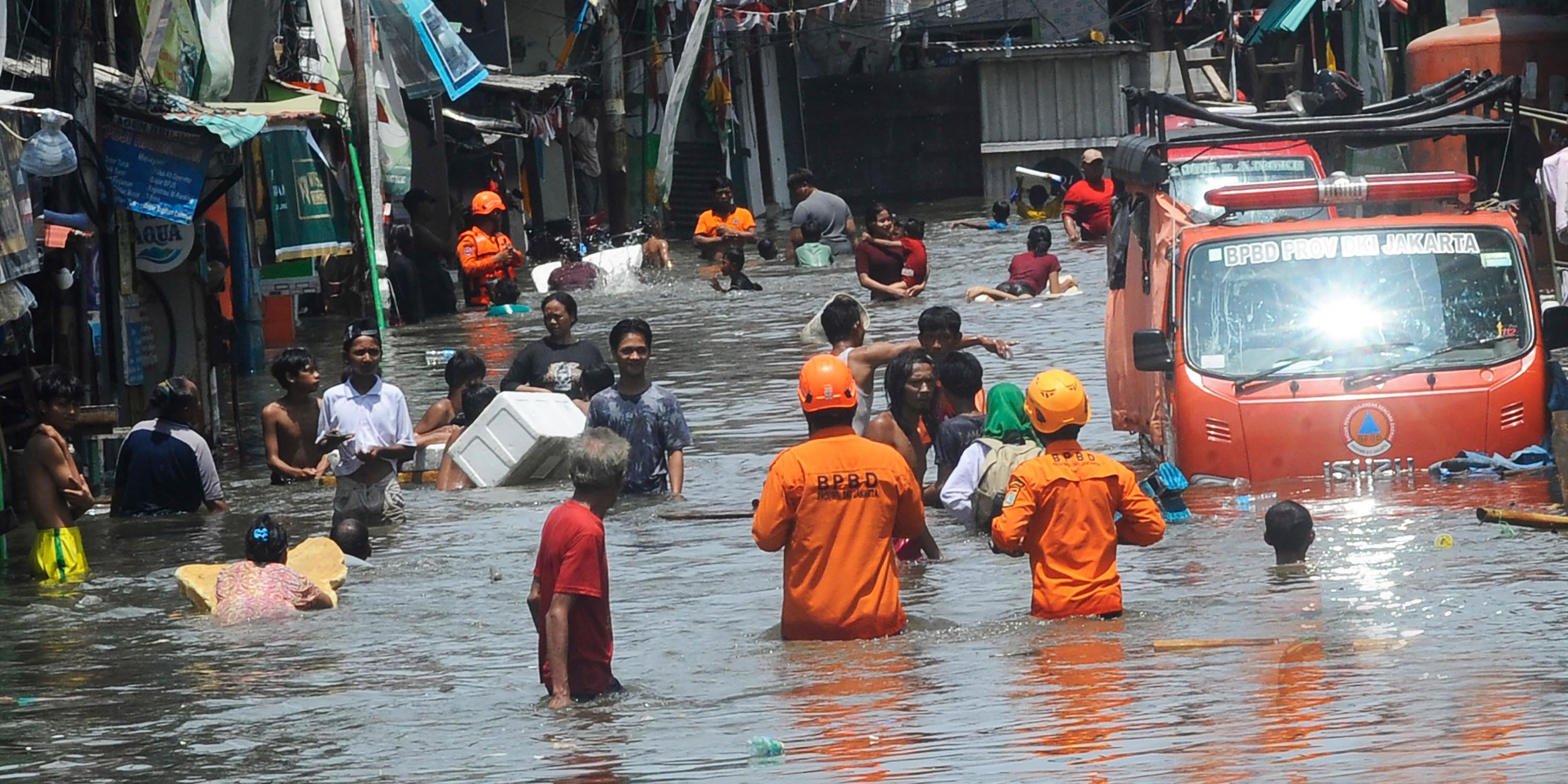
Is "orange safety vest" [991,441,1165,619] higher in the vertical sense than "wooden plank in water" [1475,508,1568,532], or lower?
higher

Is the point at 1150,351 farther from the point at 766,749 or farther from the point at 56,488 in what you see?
the point at 56,488

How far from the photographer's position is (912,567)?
34.5 feet

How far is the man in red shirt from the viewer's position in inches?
1135

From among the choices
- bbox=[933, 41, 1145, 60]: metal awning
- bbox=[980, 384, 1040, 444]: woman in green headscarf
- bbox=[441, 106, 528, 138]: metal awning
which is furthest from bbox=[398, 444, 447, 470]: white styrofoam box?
bbox=[933, 41, 1145, 60]: metal awning

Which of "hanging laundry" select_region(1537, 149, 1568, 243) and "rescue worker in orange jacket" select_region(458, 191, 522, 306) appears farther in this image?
"rescue worker in orange jacket" select_region(458, 191, 522, 306)

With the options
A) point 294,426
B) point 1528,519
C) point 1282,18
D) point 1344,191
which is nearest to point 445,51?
point 294,426

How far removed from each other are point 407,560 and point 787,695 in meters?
4.45

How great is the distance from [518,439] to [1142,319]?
12.3ft

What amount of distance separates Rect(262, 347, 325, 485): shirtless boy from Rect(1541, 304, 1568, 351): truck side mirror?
267 inches

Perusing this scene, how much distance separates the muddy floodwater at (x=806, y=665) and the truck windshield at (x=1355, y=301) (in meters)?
0.74

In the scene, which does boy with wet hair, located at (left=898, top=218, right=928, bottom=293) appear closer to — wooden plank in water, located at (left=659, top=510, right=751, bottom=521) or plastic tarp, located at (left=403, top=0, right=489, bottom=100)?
plastic tarp, located at (left=403, top=0, right=489, bottom=100)

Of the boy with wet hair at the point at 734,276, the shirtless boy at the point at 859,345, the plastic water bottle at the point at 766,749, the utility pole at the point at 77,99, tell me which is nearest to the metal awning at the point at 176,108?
the utility pole at the point at 77,99

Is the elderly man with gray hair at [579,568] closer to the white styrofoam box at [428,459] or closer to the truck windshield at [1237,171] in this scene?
the white styrofoam box at [428,459]

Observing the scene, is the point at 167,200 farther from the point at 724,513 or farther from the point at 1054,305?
the point at 1054,305
